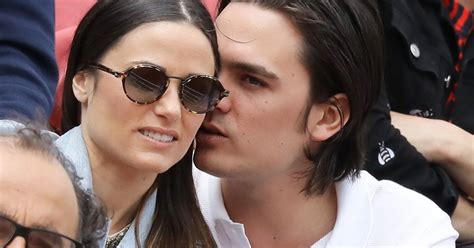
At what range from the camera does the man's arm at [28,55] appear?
1.92 meters

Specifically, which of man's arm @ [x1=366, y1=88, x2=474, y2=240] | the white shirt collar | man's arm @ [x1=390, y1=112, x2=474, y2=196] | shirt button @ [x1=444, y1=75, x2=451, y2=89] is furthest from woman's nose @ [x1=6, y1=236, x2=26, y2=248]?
shirt button @ [x1=444, y1=75, x2=451, y2=89]

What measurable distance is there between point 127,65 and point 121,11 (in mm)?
129

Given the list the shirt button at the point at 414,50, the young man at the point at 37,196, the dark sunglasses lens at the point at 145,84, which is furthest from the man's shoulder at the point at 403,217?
the young man at the point at 37,196

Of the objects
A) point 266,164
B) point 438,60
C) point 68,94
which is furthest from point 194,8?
point 438,60

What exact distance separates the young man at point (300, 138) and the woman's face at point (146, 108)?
0.31 metres

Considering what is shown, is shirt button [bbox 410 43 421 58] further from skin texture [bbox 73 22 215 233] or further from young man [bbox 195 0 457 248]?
skin texture [bbox 73 22 215 233]

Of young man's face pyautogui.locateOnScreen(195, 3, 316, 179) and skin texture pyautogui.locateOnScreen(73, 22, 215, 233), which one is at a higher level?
skin texture pyautogui.locateOnScreen(73, 22, 215, 233)

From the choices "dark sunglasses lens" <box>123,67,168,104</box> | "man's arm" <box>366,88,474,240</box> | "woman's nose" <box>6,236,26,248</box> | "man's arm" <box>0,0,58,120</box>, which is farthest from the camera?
→ "man's arm" <box>366,88,474,240</box>

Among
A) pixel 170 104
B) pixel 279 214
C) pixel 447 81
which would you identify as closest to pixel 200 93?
pixel 170 104

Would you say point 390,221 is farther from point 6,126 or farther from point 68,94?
point 6,126

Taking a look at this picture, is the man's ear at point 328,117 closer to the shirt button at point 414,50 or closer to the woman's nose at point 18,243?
the shirt button at point 414,50

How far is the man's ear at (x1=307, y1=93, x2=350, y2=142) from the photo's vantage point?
2154mm

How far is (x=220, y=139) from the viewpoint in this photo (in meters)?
2.00

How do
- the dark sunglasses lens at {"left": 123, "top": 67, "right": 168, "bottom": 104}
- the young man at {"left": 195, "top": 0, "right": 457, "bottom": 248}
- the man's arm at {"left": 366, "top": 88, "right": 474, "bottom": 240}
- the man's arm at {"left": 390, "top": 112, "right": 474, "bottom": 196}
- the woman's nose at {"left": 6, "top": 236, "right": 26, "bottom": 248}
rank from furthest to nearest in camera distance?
the man's arm at {"left": 390, "top": 112, "right": 474, "bottom": 196} < the man's arm at {"left": 366, "top": 88, "right": 474, "bottom": 240} < the young man at {"left": 195, "top": 0, "right": 457, "bottom": 248} < the dark sunglasses lens at {"left": 123, "top": 67, "right": 168, "bottom": 104} < the woman's nose at {"left": 6, "top": 236, "right": 26, "bottom": 248}
